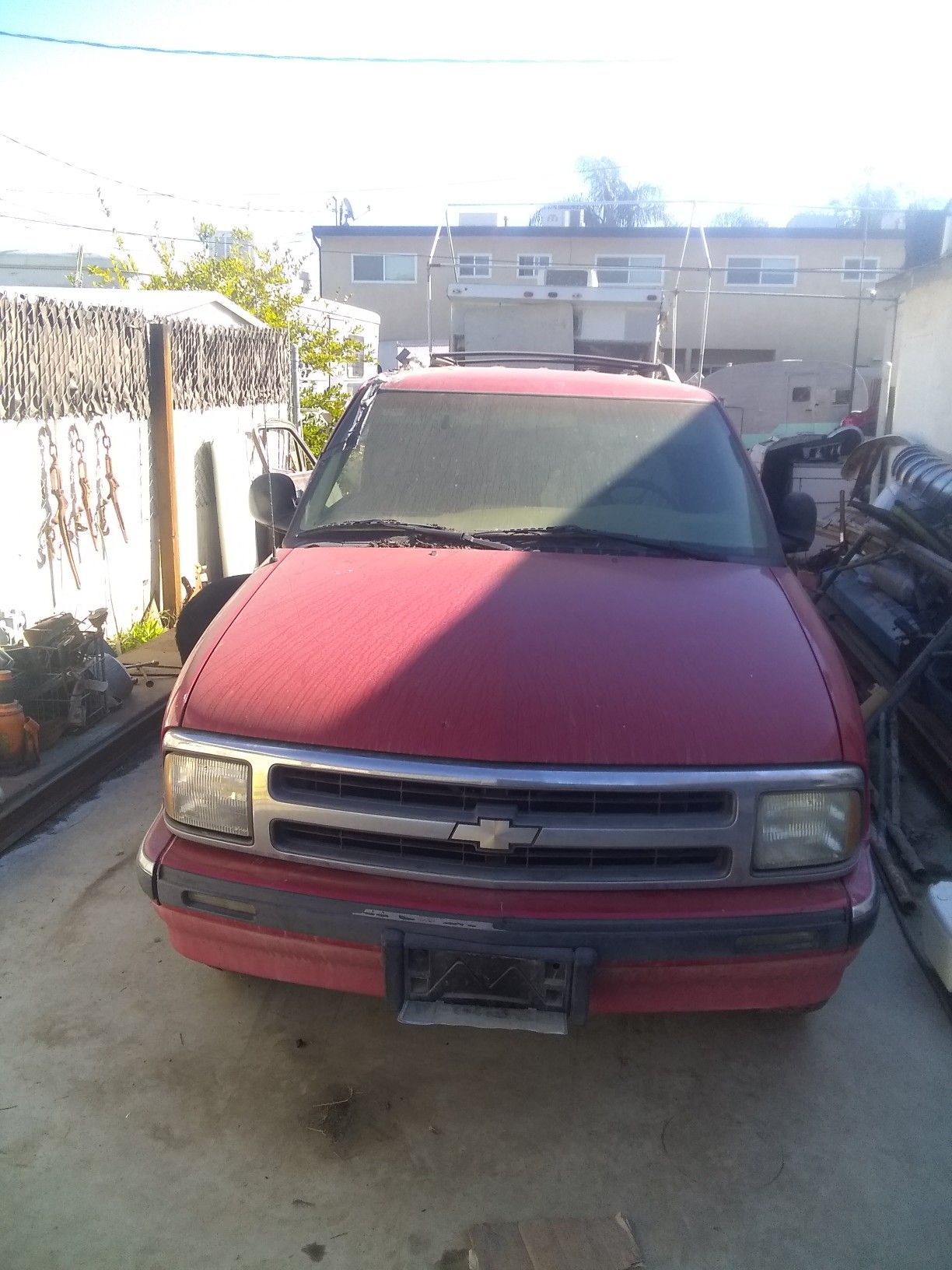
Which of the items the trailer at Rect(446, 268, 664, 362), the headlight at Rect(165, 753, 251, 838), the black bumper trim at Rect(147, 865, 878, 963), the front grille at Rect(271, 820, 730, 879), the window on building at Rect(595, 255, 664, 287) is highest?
the window on building at Rect(595, 255, 664, 287)

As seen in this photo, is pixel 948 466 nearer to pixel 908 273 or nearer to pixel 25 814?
pixel 908 273

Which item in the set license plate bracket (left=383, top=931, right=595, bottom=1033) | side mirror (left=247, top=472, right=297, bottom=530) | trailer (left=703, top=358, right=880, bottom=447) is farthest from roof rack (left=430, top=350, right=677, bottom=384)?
trailer (left=703, top=358, right=880, bottom=447)

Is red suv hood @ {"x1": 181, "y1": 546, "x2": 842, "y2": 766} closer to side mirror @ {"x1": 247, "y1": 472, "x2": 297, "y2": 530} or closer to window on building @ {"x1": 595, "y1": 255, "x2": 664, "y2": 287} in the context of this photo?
side mirror @ {"x1": 247, "y1": 472, "x2": 297, "y2": 530}

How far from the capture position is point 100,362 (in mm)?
6789

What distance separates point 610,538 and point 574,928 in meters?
1.54

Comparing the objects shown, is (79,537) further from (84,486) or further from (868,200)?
(868,200)

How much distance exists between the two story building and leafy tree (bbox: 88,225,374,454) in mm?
12922

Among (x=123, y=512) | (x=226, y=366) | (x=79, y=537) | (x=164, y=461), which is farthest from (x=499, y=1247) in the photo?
(x=226, y=366)

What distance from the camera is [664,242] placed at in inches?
1076

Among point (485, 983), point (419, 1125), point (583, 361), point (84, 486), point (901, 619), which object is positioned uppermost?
point (583, 361)

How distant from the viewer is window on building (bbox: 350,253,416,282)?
27984 mm

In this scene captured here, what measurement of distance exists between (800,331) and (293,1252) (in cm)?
2815

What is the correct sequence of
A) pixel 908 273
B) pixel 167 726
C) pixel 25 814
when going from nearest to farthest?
pixel 167 726 → pixel 25 814 → pixel 908 273

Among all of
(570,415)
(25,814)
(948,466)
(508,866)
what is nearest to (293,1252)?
(508,866)
